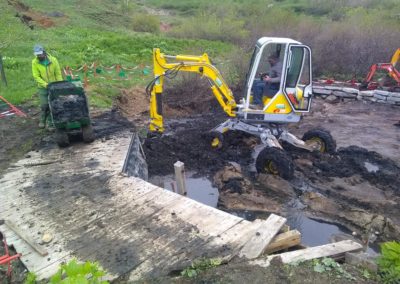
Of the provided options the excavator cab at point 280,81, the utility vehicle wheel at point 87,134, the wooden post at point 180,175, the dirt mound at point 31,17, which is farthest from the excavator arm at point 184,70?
the dirt mound at point 31,17

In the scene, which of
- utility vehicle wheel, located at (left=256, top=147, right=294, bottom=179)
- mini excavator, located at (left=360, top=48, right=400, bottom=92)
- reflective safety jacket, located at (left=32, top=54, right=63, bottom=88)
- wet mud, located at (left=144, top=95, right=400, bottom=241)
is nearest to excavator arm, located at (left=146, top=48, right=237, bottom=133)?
wet mud, located at (left=144, top=95, right=400, bottom=241)

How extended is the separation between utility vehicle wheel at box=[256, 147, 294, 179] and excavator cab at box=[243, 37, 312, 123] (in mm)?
1045

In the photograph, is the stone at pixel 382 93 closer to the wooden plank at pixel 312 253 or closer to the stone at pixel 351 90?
the stone at pixel 351 90

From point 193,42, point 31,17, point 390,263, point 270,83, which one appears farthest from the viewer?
point 31,17

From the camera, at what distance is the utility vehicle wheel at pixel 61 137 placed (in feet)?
25.7

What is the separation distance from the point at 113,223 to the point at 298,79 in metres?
5.37

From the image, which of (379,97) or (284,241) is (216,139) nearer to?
(284,241)

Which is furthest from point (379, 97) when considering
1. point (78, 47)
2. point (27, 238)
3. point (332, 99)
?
point (78, 47)

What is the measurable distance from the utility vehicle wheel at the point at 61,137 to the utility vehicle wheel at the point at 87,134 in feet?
1.17

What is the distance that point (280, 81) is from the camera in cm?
855

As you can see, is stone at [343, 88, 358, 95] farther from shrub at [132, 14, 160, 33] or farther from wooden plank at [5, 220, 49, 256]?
shrub at [132, 14, 160, 33]

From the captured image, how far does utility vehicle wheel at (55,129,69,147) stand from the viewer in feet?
25.7

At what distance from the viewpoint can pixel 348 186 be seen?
26.3ft

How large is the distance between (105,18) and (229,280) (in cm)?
3195
